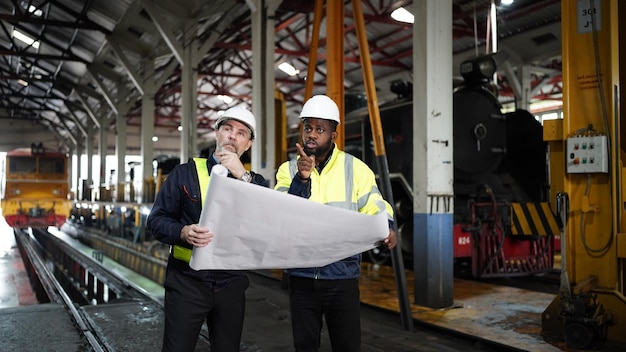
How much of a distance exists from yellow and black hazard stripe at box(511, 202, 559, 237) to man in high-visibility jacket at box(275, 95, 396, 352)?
279 centimetres

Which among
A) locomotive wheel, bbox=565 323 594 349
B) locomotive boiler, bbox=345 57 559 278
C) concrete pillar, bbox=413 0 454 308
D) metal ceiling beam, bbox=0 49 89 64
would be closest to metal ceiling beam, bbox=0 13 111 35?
metal ceiling beam, bbox=0 49 89 64

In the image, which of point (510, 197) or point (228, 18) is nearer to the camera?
point (510, 197)

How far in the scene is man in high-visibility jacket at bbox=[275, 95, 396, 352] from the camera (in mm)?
2529

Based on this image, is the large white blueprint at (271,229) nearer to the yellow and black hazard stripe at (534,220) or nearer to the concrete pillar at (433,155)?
the yellow and black hazard stripe at (534,220)

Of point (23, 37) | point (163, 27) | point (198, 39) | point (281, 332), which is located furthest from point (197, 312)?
point (23, 37)

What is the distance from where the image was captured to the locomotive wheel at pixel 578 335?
4082 mm

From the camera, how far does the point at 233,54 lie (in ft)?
67.2

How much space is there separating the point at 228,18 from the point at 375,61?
7.75m

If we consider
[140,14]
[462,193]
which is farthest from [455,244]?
[140,14]

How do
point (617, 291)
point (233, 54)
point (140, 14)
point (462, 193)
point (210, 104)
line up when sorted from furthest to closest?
point (210, 104) → point (233, 54) → point (140, 14) → point (462, 193) → point (617, 291)

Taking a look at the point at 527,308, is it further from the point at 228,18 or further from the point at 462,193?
the point at 228,18

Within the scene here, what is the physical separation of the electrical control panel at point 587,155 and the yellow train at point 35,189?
699 inches

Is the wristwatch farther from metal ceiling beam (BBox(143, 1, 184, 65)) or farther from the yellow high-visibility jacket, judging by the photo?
metal ceiling beam (BBox(143, 1, 184, 65))

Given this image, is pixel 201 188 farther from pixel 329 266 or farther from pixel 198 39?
pixel 198 39
